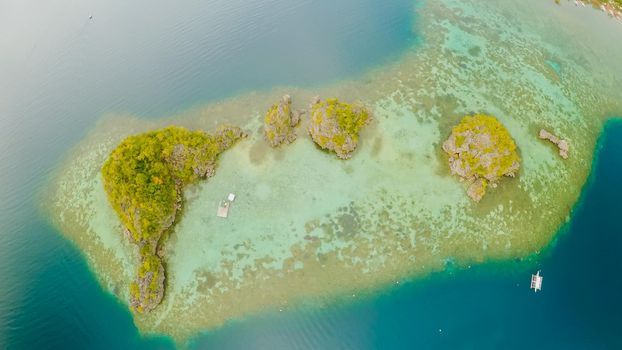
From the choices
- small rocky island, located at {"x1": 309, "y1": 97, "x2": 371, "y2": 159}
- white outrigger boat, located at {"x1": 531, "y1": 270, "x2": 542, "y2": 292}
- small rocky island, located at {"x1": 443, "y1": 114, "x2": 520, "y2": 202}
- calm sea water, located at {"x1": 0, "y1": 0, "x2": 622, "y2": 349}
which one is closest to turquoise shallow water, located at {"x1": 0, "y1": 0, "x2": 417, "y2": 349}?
calm sea water, located at {"x1": 0, "y1": 0, "x2": 622, "y2": 349}

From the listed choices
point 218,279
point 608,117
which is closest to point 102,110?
Answer: point 218,279

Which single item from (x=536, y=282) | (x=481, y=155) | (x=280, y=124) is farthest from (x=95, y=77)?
(x=536, y=282)

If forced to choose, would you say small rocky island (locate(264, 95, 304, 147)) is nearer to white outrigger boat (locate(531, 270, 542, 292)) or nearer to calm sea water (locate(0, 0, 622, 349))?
calm sea water (locate(0, 0, 622, 349))

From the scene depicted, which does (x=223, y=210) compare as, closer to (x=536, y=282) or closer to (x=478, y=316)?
(x=478, y=316)

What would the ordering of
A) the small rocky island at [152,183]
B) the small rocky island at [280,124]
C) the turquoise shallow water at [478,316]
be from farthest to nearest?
the small rocky island at [280,124] < the small rocky island at [152,183] < the turquoise shallow water at [478,316]

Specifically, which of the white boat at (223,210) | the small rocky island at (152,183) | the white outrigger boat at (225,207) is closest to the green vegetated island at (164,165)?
the small rocky island at (152,183)

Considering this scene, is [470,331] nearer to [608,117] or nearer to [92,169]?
[608,117]

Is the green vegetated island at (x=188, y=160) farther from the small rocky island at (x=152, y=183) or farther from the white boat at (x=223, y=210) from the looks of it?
the white boat at (x=223, y=210)
